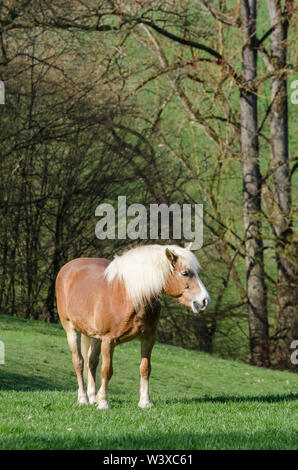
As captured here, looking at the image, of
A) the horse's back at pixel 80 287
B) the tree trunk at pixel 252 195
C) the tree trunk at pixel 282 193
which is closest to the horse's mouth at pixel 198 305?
the horse's back at pixel 80 287

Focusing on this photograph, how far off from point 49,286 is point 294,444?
15498 mm

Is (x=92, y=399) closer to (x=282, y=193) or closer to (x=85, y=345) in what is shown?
(x=85, y=345)

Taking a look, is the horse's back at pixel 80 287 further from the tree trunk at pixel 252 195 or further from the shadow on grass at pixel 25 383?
the tree trunk at pixel 252 195

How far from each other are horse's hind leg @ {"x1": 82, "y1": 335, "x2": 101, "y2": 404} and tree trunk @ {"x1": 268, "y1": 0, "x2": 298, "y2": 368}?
1335cm

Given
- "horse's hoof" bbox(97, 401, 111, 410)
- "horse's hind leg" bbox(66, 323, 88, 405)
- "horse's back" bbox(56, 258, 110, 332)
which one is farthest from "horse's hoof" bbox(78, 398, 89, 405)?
"horse's back" bbox(56, 258, 110, 332)

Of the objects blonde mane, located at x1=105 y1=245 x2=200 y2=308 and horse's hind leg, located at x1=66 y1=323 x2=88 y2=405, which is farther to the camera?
horse's hind leg, located at x1=66 y1=323 x2=88 y2=405

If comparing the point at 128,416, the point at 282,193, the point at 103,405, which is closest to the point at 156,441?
the point at 128,416

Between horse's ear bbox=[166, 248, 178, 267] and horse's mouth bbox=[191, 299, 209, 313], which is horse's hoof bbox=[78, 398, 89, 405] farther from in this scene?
horse's ear bbox=[166, 248, 178, 267]

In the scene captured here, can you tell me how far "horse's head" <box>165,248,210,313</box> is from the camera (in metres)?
7.75

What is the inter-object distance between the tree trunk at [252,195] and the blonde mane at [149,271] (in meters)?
14.2

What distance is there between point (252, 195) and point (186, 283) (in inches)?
579

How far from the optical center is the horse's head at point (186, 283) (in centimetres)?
775

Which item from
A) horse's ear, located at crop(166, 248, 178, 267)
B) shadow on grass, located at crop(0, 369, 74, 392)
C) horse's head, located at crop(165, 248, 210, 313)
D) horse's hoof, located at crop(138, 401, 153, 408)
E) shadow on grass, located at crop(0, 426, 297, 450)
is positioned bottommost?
shadow on grass, located at crop(0, 369, 74, 392)
